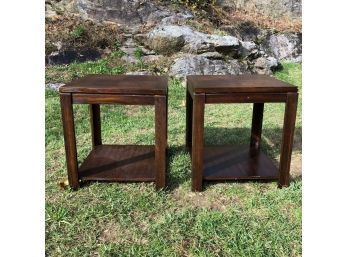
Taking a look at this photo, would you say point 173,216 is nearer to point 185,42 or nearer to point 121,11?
point 185,42

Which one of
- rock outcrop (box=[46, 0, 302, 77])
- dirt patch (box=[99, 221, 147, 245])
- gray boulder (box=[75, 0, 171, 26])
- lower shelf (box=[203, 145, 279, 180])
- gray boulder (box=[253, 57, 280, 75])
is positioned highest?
gray boulder (box=[75, 0, 171, 26])

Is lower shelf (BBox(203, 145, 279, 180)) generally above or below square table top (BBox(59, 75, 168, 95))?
below

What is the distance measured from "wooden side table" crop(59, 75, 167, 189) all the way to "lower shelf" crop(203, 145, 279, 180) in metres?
0.46

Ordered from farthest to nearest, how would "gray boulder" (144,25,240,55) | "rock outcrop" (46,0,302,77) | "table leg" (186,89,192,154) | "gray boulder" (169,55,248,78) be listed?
"gray boulder" (144,25,240,55) < "rock outcrop" (46,0,302,77) < "gray boulder" (169,55,248,78) < "table leg" (186,89,192,154)

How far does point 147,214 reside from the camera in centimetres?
221

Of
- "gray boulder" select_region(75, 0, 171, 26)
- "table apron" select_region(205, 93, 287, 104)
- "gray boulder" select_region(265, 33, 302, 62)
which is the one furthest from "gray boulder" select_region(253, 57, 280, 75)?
"table apron" select_region(205, 93, 287, 104)

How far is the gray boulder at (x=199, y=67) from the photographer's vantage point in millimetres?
6199

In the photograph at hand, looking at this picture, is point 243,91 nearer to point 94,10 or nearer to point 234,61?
point 234,61

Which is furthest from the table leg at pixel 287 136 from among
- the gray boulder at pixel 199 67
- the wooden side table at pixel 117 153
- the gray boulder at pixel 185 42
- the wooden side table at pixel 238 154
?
the gray boulder at pixel 185 42

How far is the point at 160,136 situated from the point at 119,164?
65 cm

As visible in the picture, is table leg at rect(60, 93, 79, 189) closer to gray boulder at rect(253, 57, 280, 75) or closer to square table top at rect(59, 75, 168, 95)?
square table top at rect(59, 75, 168, 95)

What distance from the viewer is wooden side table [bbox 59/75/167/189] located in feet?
7.45

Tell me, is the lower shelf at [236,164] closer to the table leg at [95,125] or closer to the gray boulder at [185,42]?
the table leg at [95,125]

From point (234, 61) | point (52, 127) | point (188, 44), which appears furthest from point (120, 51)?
point (52, 127)
